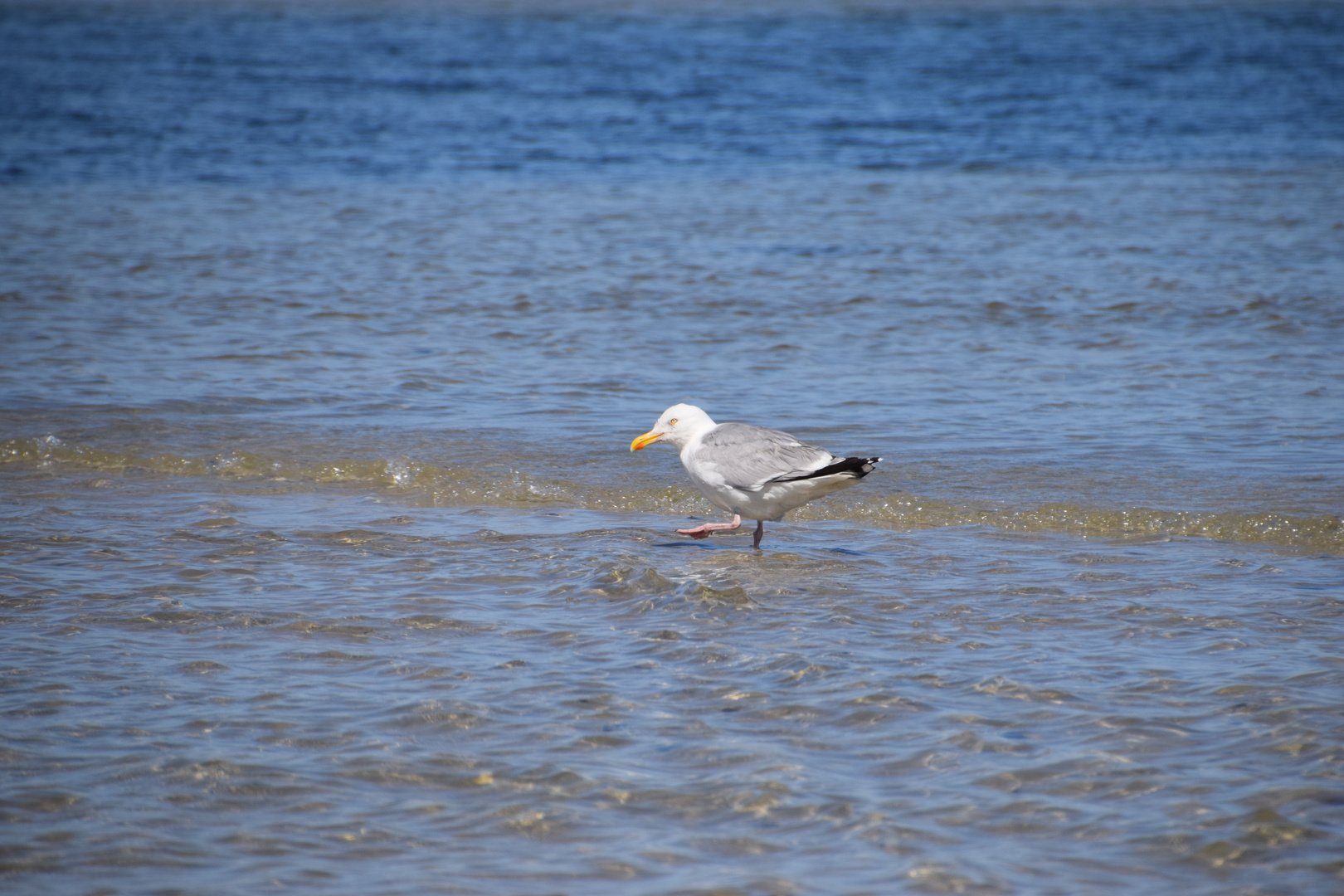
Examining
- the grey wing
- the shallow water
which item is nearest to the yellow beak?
the grey wing

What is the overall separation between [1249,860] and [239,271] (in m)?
14.0

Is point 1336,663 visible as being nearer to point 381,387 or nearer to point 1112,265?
point 381,387

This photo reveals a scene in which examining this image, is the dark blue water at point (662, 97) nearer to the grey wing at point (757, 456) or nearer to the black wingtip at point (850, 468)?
the grey wing at point (757, 456)

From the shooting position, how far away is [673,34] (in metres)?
52.2

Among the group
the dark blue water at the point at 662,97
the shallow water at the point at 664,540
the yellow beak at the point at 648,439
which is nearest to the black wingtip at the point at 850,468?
the shallow water at the point at 664,540

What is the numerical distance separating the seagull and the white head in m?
0.02

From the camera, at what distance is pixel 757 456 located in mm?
7301

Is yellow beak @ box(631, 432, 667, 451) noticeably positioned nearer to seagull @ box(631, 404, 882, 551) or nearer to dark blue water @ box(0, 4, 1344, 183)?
seagull @ box(631, 404, 882, 551)

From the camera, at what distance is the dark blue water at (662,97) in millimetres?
24875

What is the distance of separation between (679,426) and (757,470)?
83 cm

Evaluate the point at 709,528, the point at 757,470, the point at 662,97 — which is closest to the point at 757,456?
the point at 757,470

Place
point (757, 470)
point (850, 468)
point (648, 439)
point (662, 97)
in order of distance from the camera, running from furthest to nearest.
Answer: point (662, 97) < point (648, 439) < point (757, 470) < point (850, 468)

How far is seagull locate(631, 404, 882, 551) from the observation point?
23.4 ft

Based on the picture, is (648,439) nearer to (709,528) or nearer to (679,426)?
(679,426)
